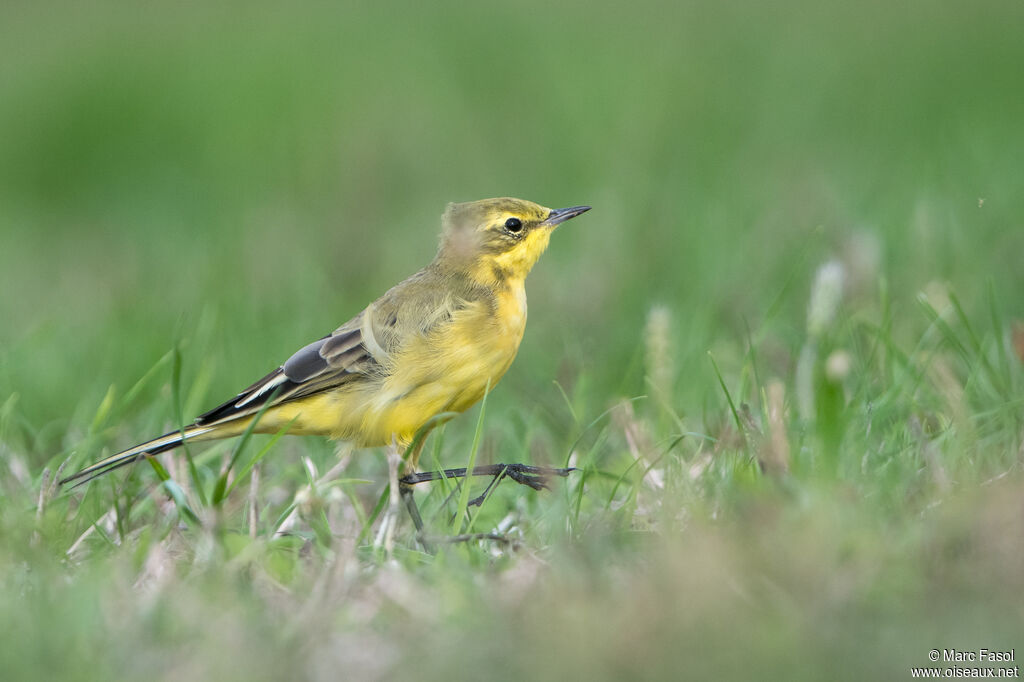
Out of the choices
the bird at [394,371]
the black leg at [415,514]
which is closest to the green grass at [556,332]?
the black leg at [415,514]

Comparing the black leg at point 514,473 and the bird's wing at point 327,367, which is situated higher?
the bird's wing at point 327,367

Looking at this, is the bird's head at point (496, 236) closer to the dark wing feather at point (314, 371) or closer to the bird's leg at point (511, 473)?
the dark wing feather at point (314, 371)

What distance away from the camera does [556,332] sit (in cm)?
723

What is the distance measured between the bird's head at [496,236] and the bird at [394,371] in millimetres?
119

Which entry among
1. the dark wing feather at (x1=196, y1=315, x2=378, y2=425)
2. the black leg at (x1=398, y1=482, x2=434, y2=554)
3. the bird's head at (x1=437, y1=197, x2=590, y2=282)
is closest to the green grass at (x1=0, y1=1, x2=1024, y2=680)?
the black leg at (x1=398, y1=482, x2=434, y2=554)

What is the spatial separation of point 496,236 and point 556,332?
132 cm

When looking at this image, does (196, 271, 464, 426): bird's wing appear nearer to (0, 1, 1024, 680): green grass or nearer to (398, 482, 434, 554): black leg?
(0, 1, 1024, 680): green grass

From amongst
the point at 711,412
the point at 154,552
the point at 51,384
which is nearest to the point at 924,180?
the point at 711,412

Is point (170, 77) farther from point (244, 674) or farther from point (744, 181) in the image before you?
point (244, 674)

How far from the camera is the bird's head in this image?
5.95 metres

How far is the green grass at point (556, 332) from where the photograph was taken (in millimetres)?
3168

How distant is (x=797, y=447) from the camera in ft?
13.8

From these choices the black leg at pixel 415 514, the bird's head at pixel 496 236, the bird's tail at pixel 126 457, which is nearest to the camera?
the black leg at pixel 415 514

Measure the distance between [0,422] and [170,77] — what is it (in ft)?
31.3
